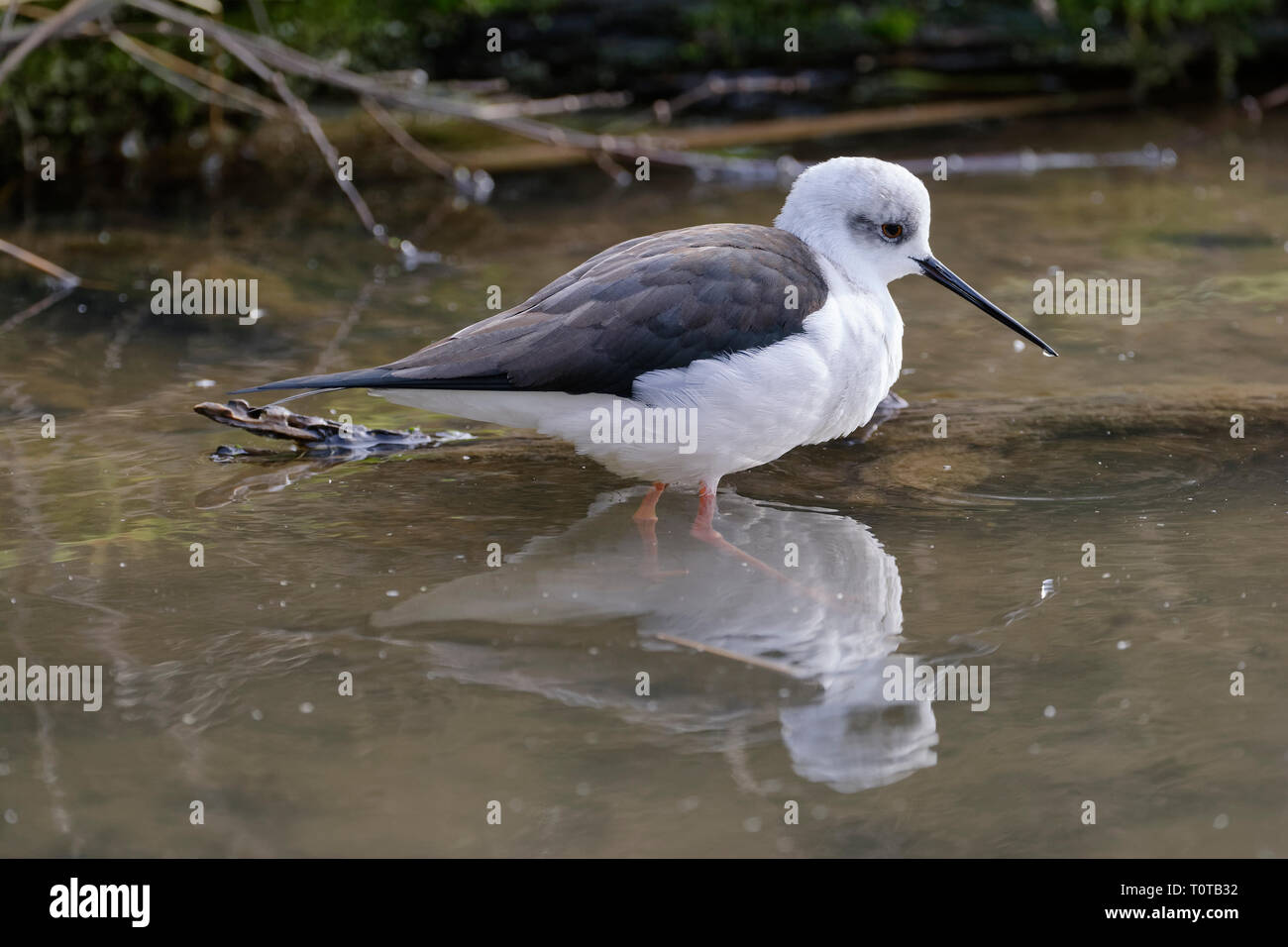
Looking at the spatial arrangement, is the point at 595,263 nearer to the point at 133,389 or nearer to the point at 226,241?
the point at 133,389

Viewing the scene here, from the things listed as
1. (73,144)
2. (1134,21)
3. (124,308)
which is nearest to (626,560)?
(124,308)

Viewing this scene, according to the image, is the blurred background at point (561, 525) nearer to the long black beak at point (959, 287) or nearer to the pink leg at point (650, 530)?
the pink leg at point (650, 530)

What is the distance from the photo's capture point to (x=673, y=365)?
17.4 feet

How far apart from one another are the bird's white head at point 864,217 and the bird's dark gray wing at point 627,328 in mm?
467

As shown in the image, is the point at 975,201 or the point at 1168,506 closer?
the point at 1168,506

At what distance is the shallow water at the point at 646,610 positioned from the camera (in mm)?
3795

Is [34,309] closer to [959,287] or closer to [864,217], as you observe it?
[864,217]

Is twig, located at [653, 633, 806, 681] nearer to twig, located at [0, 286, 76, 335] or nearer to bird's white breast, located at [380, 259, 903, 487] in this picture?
bird's white breast, located at [380, 259, 903, 487]

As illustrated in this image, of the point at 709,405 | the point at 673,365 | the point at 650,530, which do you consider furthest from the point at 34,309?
the point at 709,405

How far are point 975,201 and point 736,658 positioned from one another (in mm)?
6743

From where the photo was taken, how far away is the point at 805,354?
211 inches

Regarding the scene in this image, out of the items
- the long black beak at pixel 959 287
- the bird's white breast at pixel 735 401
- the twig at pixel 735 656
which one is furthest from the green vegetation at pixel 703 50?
the twig at pixel 735 656

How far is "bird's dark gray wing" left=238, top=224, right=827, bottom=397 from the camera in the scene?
5.21 m

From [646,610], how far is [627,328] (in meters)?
1.01
